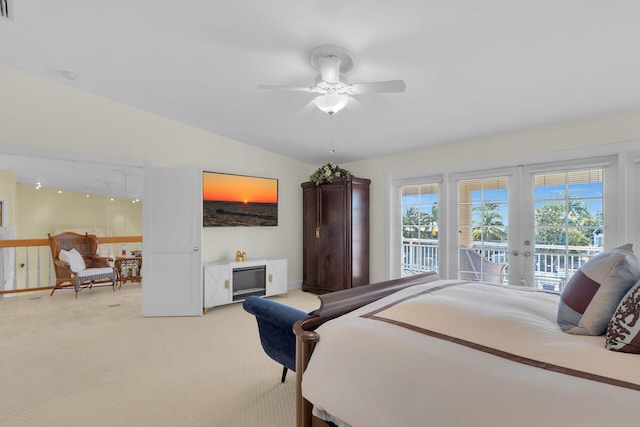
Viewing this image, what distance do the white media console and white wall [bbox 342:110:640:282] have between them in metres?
1.54

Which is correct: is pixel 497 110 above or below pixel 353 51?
below

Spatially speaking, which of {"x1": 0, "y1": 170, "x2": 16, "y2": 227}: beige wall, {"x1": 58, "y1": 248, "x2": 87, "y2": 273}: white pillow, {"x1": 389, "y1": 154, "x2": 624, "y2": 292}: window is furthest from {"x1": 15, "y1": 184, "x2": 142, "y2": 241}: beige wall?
{"x1": 389, "y1": 154, "x2": 624, "y2": 292}: window

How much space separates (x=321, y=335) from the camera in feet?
4.62

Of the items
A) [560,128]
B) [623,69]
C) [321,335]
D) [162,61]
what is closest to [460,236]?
[560,128]

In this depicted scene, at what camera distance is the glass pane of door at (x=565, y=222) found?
3.05 m

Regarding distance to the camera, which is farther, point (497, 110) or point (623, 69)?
point (497, 110)

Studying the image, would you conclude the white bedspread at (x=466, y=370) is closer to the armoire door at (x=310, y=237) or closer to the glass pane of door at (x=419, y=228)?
the glass pane of door at (x=419, y=228)

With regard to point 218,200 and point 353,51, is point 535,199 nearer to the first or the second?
point 353,51

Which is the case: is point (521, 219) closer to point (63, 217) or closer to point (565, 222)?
point (565, 222)

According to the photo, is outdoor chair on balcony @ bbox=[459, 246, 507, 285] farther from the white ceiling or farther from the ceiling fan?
the ceiling fan

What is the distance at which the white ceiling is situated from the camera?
1895 mm

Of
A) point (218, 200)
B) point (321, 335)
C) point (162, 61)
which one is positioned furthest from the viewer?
point (218, 200)

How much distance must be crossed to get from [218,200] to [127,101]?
1683 mm

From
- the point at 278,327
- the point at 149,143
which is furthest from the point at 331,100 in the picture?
the point at 149,143
